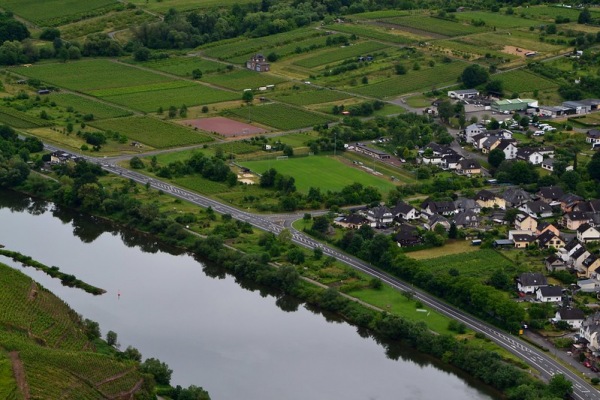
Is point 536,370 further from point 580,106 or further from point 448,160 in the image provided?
point 580,106

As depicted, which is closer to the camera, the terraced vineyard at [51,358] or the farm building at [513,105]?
the terraced vineyard at [51,358]

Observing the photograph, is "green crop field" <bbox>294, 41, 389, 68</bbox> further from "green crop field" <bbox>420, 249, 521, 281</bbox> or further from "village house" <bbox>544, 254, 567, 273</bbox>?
"village house" <bbox>544, 254, 567, 273</bbox>

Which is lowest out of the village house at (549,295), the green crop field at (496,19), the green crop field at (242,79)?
the green crop field at (242,79)

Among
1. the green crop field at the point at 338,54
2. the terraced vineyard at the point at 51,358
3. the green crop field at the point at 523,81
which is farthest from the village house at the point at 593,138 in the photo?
the terraced vineyard at the point at 51,358

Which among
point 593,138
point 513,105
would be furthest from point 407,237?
point 513,105

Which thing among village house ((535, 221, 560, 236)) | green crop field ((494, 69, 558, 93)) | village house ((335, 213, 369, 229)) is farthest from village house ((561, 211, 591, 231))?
green crop field ((494, 69, 558, 93))

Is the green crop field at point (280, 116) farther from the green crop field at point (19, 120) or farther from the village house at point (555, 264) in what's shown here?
the village house at point (555, 264)

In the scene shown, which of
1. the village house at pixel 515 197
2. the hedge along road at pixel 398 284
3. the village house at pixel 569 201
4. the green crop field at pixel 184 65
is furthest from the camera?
the green crop field at pixel 184 65
